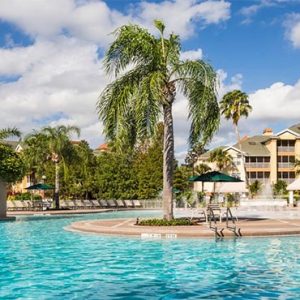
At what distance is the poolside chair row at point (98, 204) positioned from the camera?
53.0 metres

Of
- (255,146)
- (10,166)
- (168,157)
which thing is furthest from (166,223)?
(255,146)

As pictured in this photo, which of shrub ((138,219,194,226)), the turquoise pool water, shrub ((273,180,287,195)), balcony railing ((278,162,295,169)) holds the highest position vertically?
balcony railing ((278,162,295,169))

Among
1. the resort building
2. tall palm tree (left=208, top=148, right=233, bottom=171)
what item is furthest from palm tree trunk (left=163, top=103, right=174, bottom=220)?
the resort building

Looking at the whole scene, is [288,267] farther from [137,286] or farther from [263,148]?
[263,148]

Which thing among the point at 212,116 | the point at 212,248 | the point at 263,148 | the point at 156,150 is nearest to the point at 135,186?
the point at 156,150

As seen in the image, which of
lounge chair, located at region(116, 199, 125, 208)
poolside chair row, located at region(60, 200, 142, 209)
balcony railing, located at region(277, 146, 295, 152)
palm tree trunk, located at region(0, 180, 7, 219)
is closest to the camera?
palm tree trunk, located at region(0, 180, 7, 219)

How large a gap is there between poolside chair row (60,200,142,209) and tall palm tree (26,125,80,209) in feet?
16.6

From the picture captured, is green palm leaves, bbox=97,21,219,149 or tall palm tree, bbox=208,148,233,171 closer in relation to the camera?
green palm leaves, bbox=97,21,219,149

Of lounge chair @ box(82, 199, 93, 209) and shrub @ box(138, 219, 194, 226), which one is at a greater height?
lounge chair @ box(82, 199, 93, 209)

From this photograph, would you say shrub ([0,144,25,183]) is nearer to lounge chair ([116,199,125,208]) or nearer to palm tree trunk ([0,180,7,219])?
palm tree trunk ([0,180,7,219])

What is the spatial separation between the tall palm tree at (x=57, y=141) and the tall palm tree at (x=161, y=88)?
2577 centimetres

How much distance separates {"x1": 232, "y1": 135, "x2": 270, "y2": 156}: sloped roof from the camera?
2960 inches

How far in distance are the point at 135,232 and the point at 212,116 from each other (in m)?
7.03

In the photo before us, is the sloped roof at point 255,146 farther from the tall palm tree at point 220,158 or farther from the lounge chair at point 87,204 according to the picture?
the lounge chair at point 87,204
